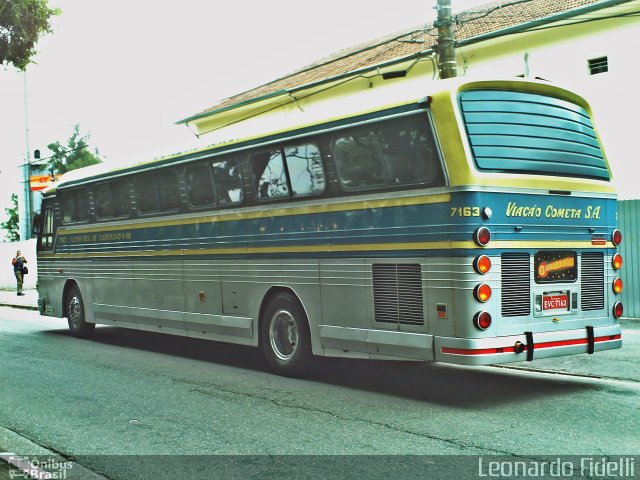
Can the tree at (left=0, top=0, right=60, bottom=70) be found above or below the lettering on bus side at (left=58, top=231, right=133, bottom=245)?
above

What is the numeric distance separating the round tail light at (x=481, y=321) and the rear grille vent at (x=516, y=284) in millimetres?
281

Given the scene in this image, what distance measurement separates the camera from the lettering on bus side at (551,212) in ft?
26.3

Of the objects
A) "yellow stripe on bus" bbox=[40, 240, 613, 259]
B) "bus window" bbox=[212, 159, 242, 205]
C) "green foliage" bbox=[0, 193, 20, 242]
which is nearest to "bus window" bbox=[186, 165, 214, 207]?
"bus window" bbox=[212, 159, 242, 205]

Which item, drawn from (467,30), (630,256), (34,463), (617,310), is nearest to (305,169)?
(617,310)

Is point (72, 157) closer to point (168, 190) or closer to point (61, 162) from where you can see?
point (61, 162)

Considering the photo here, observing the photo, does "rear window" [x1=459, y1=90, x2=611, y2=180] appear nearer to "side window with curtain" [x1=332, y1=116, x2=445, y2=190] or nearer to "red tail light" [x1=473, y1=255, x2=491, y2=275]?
"side window with curtain" [x1=332, y1=116, x2=445, y2=190]

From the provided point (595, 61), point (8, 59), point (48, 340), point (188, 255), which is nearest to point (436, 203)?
point (188, 255)

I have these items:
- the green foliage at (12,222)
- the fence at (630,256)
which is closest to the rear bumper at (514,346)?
the fence at (630,256)

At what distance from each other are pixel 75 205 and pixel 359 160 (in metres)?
8.29

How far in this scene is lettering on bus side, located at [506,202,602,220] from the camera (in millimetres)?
8008

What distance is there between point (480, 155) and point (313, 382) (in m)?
3.57

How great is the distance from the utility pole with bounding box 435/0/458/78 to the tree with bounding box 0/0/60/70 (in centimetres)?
598

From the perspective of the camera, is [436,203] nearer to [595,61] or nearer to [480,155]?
[480,155]

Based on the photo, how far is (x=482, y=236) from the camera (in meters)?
7.71
